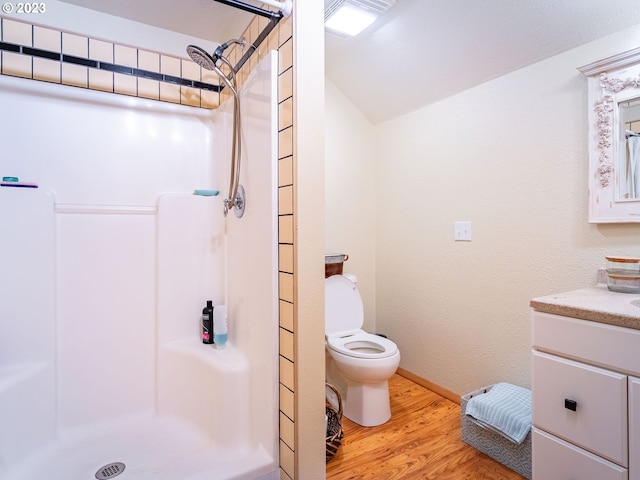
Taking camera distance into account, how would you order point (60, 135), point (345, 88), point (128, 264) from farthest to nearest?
point (345, 88)
point (128, 264)
point (60, 135)

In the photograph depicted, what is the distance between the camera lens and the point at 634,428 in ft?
3.18

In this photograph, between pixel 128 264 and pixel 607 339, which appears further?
pixel 128 264

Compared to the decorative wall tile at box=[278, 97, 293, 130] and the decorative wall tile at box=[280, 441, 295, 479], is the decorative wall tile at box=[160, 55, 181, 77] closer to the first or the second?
the decorative wall tile at box=[278, 97, 293, 130]

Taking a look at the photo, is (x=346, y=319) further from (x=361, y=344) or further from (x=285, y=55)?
(x=285, y=55)

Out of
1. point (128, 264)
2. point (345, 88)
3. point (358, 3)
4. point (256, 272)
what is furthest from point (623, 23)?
point (128, 264)

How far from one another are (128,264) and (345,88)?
1788 millimetres

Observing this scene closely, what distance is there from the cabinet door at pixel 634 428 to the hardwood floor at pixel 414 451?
2.10ft

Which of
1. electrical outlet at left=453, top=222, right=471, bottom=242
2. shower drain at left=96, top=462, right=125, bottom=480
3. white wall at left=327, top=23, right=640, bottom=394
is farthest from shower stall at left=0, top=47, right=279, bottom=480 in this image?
electrical outlet at left=453, top=222, right=471, bottom=242

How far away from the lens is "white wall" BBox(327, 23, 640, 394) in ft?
5.27

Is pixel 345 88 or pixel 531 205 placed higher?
pixel 345 88

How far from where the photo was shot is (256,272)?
1.43m

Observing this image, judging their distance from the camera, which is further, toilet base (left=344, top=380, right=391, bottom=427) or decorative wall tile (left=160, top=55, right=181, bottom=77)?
toilet base (left=344, top=380, right=391, bottom=427)

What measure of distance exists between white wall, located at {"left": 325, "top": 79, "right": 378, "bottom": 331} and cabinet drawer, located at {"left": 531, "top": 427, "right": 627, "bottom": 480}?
152 cm

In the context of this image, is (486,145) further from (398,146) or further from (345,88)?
(345,88)
